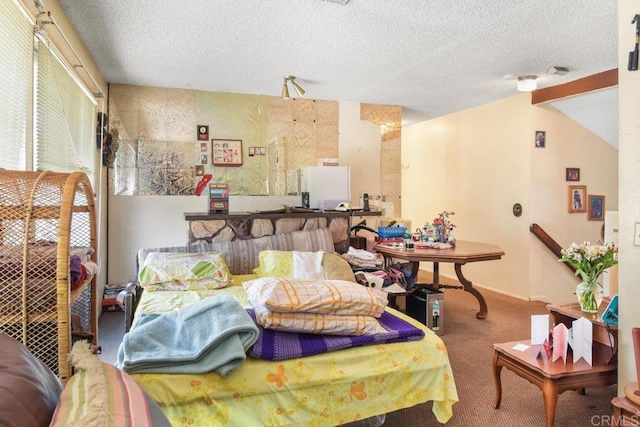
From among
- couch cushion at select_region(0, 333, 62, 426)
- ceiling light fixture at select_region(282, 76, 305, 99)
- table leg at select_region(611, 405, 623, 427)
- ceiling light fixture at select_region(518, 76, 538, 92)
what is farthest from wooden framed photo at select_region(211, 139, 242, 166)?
table leg at select_region(611, 405, 623, 427)

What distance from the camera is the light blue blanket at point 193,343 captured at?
1.42 m

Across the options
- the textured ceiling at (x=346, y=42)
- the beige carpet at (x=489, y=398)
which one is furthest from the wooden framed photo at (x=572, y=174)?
the beige carpet at (x=489, y=398)

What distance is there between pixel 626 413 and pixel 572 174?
419cm

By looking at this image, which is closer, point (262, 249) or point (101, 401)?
point (101, 401)

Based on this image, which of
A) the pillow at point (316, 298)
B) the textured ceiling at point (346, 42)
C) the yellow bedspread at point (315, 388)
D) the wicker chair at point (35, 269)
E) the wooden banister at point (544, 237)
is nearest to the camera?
the wicker chair at point (35, 269)

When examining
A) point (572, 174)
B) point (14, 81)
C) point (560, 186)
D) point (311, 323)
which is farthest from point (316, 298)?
point (572, 174)

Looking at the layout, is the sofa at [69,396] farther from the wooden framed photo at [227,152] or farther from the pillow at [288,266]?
the wooden framed photo at [227,152]

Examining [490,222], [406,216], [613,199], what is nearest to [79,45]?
[490,222]

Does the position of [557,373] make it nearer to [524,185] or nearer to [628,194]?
[628,194]

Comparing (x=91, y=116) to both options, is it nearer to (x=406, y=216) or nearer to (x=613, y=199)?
(x=406, y=216)

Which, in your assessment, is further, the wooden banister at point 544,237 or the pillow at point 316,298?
the wooden banister at point 544,237

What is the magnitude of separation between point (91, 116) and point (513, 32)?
3.64 m

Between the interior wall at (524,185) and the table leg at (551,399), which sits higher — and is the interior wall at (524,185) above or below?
above

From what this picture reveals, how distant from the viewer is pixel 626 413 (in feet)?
4.39
